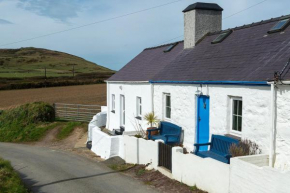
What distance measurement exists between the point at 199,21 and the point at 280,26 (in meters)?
5.23

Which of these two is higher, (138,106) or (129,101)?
(129,101)

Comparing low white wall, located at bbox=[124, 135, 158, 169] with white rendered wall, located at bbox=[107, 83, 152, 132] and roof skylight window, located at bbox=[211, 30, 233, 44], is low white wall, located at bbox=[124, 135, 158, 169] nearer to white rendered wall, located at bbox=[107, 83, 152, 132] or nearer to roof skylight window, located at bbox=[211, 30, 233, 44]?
white rendered wall, located at bbox=[107, 83, 152, 132]

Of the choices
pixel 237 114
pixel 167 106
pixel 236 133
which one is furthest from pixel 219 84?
pixel 167 106

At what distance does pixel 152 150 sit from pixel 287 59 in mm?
5221

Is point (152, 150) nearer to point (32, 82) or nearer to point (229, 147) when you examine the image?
point (229, 147)

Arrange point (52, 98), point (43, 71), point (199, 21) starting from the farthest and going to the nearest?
point (43, 71) < point (52, 98) < point (199, 21)

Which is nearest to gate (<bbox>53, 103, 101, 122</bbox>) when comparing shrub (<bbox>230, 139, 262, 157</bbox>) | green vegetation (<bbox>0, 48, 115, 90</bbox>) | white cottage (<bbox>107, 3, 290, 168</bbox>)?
white cottage (<bbox>107, 3, 290, 168</bbox>)

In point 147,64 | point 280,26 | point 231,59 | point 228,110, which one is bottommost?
point 228,110

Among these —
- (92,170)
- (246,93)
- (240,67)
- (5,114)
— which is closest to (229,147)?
(246,93)

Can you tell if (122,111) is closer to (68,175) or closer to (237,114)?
(68,175)

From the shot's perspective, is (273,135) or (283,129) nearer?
(283,129)

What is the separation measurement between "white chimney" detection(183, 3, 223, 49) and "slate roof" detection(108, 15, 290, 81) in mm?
466

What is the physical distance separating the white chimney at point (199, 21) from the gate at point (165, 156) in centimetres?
654

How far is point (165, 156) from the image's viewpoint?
1033 centimetres
